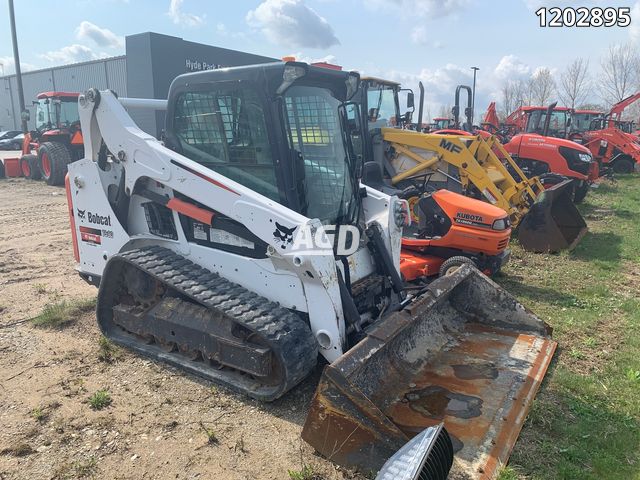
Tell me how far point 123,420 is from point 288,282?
1421 millimetres

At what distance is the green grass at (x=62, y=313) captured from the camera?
485 centimetres

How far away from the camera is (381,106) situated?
32.7 feet

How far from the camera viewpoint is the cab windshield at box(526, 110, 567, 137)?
17438 millimetres

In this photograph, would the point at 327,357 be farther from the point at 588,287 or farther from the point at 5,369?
the point at 588,287

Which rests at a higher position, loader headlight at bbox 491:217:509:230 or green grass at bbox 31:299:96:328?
loader headlight at bbox 491:217:509:230

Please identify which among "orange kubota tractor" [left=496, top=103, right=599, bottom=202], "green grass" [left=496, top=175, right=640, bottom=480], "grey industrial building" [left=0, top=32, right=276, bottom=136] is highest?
"grey industrial building" [left=0, top=32, right=276, bottom=136]

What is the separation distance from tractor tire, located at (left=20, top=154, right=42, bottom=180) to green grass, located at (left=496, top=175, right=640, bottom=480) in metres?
14.5

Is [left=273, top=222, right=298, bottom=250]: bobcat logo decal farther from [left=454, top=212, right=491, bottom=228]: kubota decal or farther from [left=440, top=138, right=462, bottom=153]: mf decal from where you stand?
[left=440, top=138, right=462, bottom=153]: mf decal

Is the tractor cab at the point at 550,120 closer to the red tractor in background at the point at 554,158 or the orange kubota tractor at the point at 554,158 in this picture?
the orange kubota tractor at the point at 554,158

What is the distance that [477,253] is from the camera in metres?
6.02

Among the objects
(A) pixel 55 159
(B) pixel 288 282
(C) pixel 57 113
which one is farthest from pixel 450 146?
(C) pixel 57 113

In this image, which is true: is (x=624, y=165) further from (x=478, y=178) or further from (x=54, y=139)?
(x=54, y=139)

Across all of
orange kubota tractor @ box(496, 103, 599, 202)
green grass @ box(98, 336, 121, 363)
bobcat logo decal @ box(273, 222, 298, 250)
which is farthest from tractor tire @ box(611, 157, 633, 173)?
green grass @ box(98, 336, 121, 363)

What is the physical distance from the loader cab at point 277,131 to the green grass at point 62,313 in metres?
2.06
